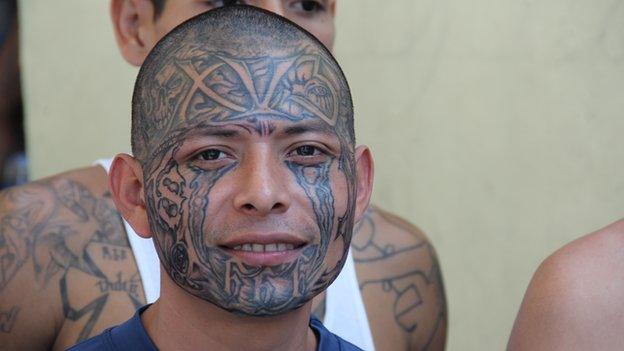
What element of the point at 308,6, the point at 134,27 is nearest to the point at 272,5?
the point at 308,6

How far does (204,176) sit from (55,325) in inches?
40.8

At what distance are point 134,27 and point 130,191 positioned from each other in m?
1.18

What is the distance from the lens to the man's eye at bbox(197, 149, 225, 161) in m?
2.54

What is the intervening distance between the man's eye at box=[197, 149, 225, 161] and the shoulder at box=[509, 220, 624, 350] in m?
0.86

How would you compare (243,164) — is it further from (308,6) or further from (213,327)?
(308,6)

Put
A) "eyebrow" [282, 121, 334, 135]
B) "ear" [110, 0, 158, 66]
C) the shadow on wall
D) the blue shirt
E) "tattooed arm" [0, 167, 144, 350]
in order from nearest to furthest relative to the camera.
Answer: "eyebrow" [282, 121, 334, 135] < the blue shirt < "tattooed arm" [0, 167, 144, 350] < "ear" [110, 0, 158, 66] < the shadow on wall

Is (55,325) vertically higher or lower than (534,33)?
lower

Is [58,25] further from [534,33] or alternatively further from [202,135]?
[202,135]

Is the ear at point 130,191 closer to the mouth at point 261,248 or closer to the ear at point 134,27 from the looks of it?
the mouth at point 261,248

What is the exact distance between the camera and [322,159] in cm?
262

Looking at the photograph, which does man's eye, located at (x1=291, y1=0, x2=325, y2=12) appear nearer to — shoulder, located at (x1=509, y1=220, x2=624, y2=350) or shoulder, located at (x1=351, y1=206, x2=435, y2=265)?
shoulder, located at (x1=351, y1=206, x2=435, y2=265)

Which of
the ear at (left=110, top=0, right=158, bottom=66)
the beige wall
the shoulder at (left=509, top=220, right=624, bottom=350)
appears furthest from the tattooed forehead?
the beige wall

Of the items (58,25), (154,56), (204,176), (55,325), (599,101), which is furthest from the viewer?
(58,25)

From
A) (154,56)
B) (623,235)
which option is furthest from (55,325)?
(623,235)
